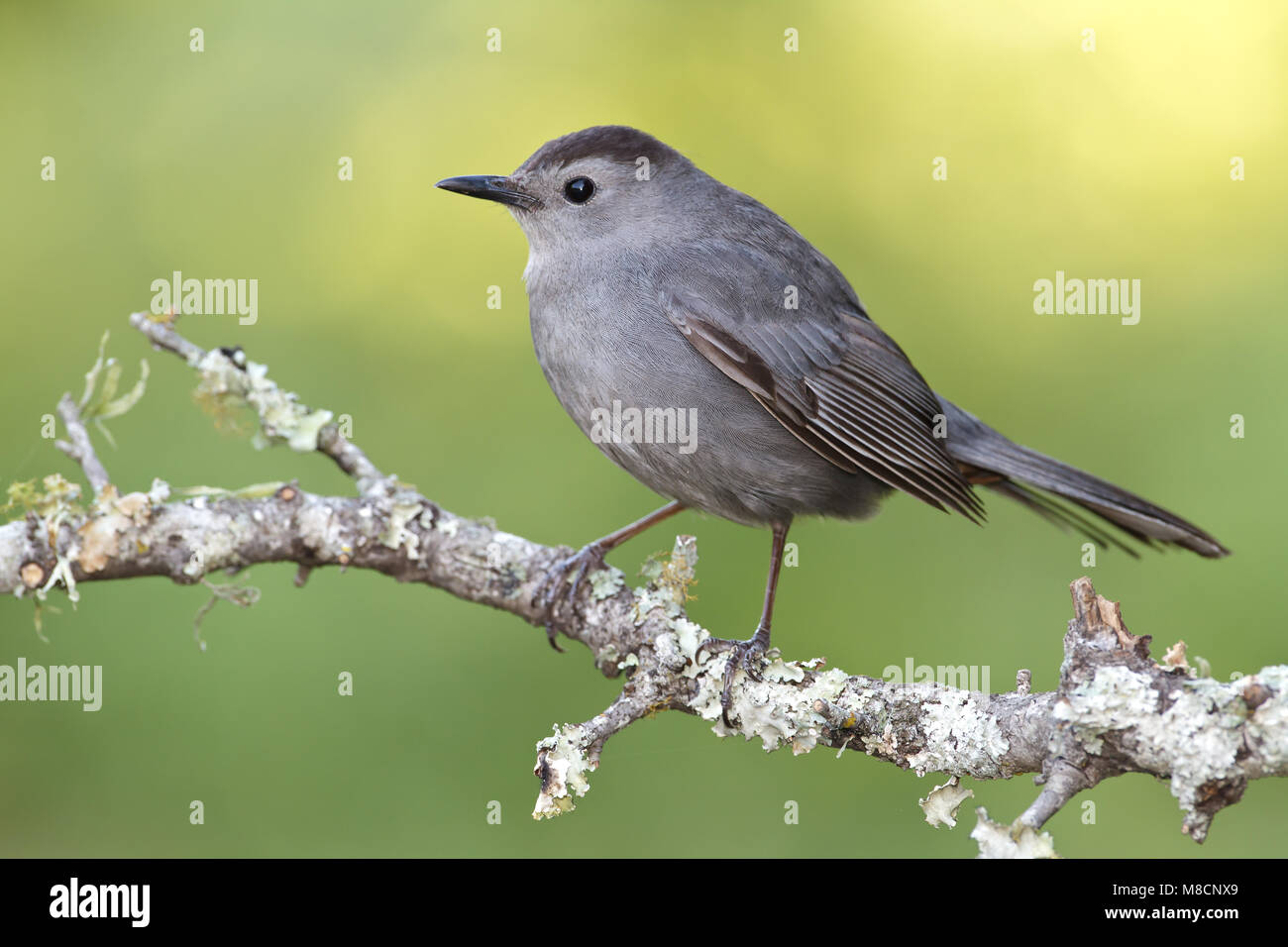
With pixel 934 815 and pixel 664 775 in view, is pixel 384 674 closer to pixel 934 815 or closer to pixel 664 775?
pixel 664 775

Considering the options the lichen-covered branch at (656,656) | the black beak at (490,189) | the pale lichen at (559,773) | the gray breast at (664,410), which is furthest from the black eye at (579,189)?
the pale lichen at (559,773)

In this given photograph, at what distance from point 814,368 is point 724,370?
18.1 inches

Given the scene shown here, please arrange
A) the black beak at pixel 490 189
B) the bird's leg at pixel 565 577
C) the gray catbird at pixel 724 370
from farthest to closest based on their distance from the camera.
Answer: the black beak at pixel 490 189, the gray catbird at pixel 724 370, the bird's leg at pixel 565 577

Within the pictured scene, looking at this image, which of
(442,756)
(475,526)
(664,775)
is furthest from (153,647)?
(664,775)

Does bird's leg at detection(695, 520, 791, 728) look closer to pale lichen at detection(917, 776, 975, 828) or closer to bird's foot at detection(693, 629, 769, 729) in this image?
bird's foot at detection(693, 629, 769, 729)

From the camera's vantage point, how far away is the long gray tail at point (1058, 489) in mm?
4098

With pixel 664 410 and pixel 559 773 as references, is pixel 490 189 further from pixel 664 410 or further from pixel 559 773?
pixel 559 773

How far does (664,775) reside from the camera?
5062 mm

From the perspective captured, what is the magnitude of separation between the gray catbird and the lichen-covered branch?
0.23m

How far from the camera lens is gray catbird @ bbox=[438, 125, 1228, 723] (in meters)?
4.12

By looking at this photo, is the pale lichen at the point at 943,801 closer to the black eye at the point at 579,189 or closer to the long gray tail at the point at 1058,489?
the long gray tail at the point at 1058,489

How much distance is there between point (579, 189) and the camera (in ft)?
14.9

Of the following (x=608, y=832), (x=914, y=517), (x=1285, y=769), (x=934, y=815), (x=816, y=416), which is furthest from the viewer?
(x=914, y=517)

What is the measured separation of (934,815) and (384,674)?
2.72m
